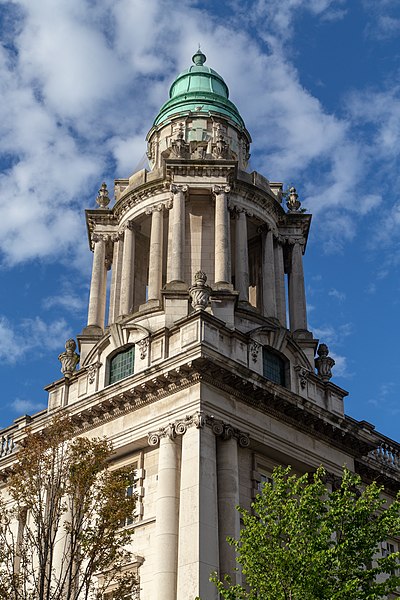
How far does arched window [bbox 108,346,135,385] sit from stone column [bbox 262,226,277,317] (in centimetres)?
720

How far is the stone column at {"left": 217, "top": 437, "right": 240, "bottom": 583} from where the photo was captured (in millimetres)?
27797

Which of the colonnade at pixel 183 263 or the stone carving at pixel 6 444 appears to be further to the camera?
the stone carving at pixel 6 444

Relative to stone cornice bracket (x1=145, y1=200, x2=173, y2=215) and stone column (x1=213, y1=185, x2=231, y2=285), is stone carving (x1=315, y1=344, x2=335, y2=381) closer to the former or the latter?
stone column (x1=213, y1=185, x2=231, y2=285)

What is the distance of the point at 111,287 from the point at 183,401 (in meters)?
12.0

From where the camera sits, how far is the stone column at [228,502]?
27797 mm

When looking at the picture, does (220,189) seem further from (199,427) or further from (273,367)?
(199,427)

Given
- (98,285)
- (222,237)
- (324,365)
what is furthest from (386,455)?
(98,285)

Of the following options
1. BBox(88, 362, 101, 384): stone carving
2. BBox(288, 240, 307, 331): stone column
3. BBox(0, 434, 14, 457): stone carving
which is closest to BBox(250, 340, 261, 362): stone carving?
BBox(88, 362, 101, 384): stone carving

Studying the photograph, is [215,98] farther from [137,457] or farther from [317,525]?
[317,525]

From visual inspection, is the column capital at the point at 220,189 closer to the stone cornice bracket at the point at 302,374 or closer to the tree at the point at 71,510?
the stone cornice bracket at the point at 302,374

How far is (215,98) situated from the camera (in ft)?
154

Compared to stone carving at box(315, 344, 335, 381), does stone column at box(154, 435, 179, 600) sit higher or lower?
lower

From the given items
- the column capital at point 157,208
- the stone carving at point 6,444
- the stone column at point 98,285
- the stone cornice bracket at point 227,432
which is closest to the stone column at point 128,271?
the column capital at point 157,208

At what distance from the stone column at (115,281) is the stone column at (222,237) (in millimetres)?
5450
